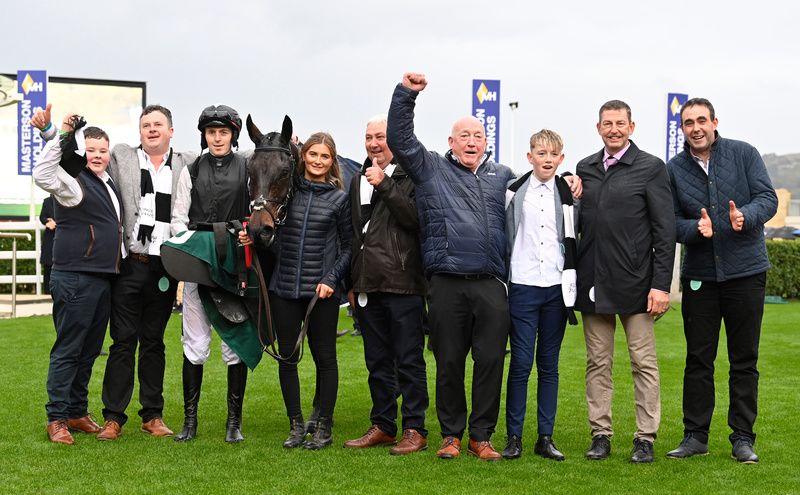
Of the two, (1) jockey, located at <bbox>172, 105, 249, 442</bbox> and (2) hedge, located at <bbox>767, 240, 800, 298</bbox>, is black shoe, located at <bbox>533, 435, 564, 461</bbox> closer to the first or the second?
(1) jockey, located at <bbox>172, 105, 249, 442</bbox>

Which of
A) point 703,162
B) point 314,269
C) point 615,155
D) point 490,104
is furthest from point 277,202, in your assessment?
point 490,104

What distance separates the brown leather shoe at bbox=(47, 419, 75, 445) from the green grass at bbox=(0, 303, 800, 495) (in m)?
0.07

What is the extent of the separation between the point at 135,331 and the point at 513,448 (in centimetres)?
246

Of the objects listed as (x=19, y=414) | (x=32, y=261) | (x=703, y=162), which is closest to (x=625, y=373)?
(x=703, y=162)

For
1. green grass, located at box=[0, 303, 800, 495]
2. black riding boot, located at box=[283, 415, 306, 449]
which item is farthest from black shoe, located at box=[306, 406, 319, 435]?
black riding boot, located at box=[283, 415, 306, 449]

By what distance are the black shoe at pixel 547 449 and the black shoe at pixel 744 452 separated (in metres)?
0.99

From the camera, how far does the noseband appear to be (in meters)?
5.24

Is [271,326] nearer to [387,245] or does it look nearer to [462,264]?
[387,245]

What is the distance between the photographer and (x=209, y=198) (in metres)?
5.57

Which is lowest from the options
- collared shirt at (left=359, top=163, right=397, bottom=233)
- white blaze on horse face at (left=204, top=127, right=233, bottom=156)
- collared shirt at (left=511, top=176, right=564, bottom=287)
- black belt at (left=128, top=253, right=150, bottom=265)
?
black belt at (left=128, top=253, right=150, bottom=265)

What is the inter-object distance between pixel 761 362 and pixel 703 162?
5.07 metres

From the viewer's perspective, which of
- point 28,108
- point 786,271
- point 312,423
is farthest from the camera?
point 28,108

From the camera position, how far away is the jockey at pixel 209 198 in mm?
5559

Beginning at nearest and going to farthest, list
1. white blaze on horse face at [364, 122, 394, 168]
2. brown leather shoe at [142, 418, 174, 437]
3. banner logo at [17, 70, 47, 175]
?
white blaze on horse face at [364, 122, 394, 168] < brown leather shoe at [142, 418, 174, 437] < banner logo at [17, 70, 47, 175]
